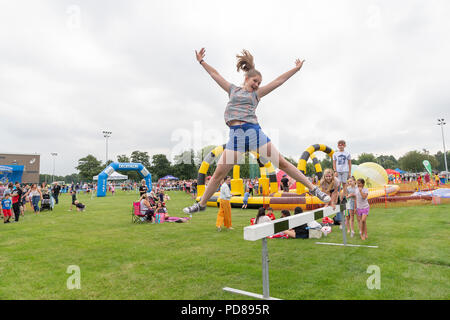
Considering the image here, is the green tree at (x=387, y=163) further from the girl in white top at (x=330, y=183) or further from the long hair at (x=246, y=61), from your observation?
the long hair at (x=246, y=61)

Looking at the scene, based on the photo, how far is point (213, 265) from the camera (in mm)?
5090

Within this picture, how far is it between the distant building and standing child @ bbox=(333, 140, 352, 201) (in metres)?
66.2

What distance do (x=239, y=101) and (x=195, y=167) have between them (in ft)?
233

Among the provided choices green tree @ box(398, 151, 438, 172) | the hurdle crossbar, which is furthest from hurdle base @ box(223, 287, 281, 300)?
green tree @ box(398, 151, 438, 172)

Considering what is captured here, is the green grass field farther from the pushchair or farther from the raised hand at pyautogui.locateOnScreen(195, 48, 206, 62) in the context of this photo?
the pushchair

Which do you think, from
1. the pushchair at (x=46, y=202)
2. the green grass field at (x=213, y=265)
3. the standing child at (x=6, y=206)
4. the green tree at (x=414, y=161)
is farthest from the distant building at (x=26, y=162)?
the green tree at (x=414, y=161)

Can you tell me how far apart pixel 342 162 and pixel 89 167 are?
281ft

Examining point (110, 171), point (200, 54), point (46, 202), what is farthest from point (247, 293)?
point (110, 171)

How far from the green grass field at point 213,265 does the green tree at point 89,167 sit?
7891 cm

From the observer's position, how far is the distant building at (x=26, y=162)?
57.9 metres

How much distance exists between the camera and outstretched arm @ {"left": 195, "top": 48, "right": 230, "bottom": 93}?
3.62 m
